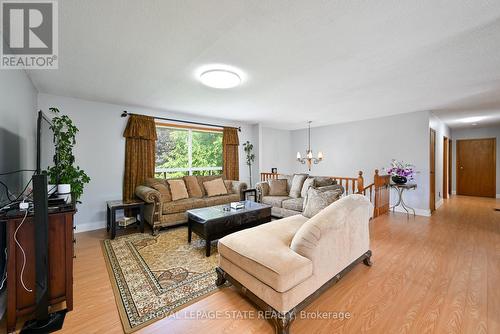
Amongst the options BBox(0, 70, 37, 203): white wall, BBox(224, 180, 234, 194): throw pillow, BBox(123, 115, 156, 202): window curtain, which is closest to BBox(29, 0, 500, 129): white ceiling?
BBox(0, 70, 37, 203): white wall

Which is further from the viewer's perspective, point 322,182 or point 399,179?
point 399,179

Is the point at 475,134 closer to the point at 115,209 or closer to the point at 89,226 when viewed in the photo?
the point at 115,209

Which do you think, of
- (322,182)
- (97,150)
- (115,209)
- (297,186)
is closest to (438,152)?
(322,182)

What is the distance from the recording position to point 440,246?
2.91 m

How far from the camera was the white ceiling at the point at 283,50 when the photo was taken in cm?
154

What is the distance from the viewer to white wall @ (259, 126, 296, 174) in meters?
6.67

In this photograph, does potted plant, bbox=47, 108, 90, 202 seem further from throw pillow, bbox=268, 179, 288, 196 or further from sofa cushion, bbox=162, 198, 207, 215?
throw pillow, bbox=268, 179, 288, 196

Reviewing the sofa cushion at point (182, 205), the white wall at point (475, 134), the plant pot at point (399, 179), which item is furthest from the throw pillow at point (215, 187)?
the white wall at point (475, 134)

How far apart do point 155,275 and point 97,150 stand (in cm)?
290

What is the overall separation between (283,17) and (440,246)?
11.9 feet

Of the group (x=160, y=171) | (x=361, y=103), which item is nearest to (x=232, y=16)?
(x=361, y=103)

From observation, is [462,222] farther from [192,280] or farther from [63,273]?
[63,273]

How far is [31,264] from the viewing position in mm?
1609

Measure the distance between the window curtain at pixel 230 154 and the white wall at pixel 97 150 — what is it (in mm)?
2323
